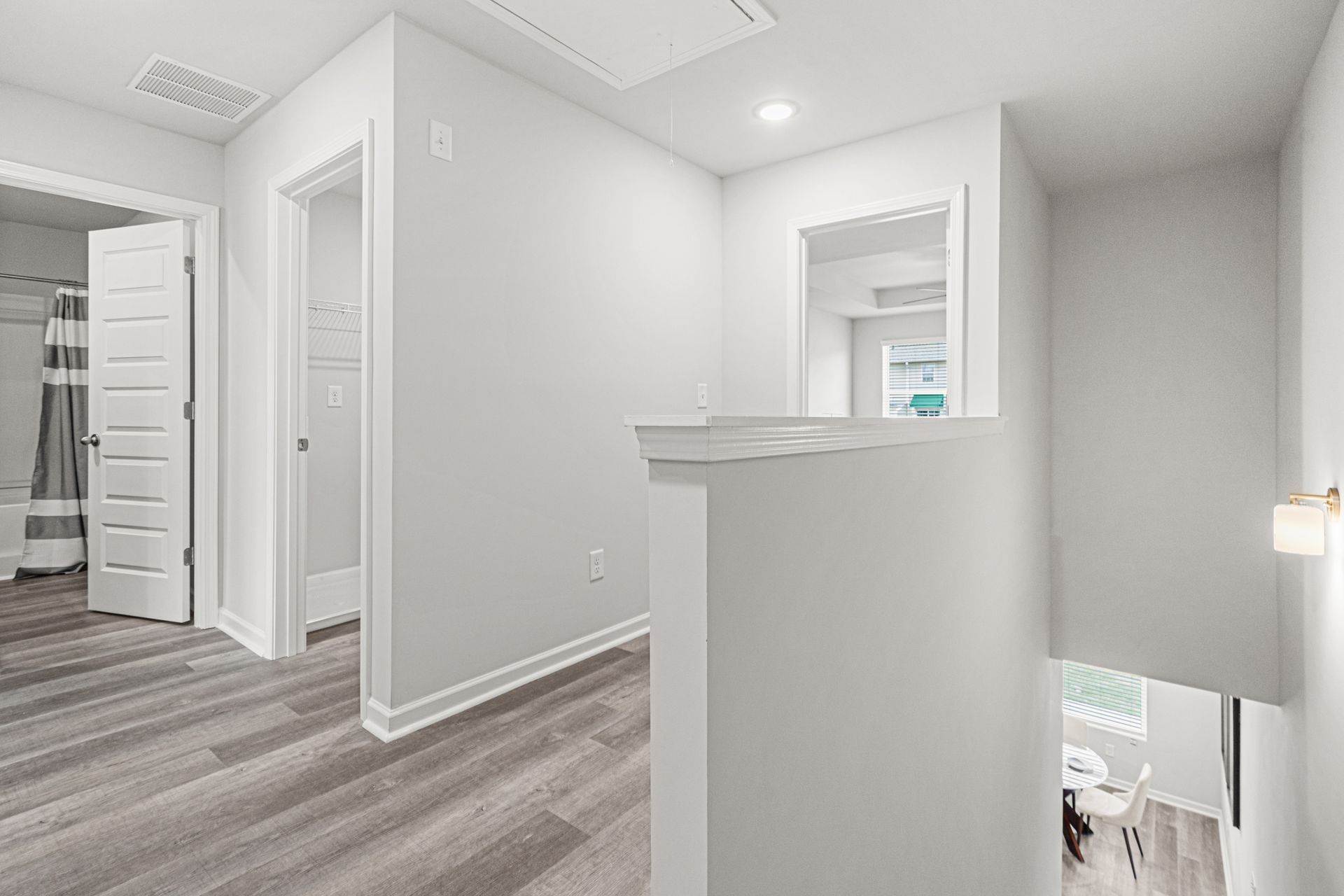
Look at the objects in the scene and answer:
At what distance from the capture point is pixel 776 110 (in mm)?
2832

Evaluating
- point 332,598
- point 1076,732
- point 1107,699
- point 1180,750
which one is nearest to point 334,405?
point 332,598

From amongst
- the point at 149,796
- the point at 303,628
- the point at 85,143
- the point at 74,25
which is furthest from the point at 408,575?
the point at 85,143

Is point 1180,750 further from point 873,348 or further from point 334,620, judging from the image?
point 334,620

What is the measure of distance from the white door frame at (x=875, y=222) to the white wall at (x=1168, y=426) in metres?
1.51

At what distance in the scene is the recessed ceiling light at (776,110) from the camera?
2.78 meters

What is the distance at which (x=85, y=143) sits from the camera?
285cm

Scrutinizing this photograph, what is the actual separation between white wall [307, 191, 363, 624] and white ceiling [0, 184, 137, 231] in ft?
4.30

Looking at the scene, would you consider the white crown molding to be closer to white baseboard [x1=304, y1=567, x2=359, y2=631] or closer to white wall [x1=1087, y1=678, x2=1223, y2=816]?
white baseboard [x1=304, y1=567, x2=359, y2=631]

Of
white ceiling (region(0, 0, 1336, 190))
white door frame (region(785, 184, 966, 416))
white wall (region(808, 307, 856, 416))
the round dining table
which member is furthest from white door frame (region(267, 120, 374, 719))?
the round dining table

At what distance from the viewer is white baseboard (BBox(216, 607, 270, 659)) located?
2.87m

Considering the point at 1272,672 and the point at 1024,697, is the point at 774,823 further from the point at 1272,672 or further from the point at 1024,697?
the point at 1272,672

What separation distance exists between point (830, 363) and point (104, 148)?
660 centimetres

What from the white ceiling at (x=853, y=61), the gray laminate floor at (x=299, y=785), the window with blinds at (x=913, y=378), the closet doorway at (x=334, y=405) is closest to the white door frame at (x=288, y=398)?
the gray laminate floor at (x=299, y=785)

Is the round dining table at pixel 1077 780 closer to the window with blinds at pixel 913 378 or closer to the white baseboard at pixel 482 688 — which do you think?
the window with blinds at pixel 913 378
